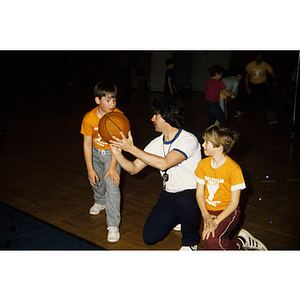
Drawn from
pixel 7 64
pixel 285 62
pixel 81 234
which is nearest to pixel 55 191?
pixel 81 234

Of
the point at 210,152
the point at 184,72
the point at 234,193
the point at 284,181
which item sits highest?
the point at 184,72

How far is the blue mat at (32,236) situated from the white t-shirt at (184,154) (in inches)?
39.9

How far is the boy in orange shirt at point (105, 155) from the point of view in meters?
3.54

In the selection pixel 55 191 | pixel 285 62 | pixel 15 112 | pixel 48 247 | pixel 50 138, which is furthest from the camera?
pixel 285 62

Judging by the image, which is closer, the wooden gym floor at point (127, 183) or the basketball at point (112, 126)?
the basketball at point (112, 126)

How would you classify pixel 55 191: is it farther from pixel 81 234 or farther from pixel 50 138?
pixel 50 138

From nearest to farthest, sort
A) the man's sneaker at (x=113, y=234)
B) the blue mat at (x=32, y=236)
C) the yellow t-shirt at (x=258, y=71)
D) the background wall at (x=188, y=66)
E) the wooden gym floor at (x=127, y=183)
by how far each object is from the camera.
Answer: the blue mat at (x=32, y=236)
the man's sneaker at (x=113, y=234)
the wooden gym floor at (x=127, y=183)
the yellow t-shirt at (x=258, y=71)
the background wall at (x=188, y=66)

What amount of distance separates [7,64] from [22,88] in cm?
714

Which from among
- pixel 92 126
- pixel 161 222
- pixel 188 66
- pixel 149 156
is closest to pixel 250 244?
pixel 161 222

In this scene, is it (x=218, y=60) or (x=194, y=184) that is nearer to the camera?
(x=194, y=184)

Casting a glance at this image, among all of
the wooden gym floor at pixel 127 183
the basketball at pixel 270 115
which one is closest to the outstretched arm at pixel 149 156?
the wooden gym floor at pixel 127 183

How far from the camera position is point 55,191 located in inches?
198

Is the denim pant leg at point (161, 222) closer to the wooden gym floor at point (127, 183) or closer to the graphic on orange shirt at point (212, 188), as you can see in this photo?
the wooden gym floor at point (127, 183)

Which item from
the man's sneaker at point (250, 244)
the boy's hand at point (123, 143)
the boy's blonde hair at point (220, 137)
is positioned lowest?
the man's sneaker at point (250, 244)
